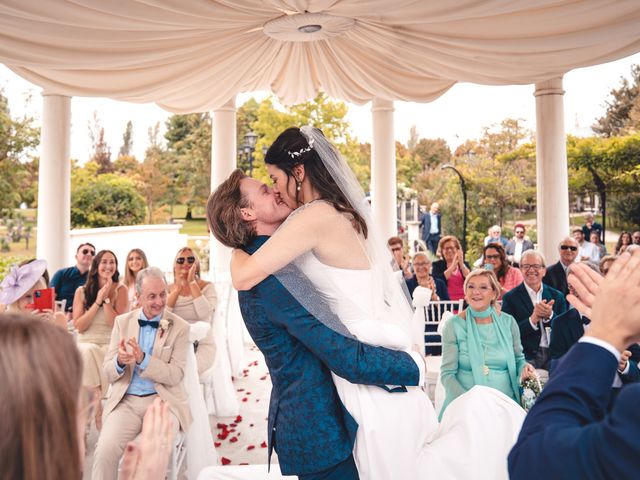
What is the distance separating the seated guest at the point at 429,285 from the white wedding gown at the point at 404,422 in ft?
11.9

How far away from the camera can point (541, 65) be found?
4.53 meters

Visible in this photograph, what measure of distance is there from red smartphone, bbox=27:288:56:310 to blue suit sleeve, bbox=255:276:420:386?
3.00m

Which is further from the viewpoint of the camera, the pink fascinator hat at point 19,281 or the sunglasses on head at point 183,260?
the sunglasses on head at point 183,260

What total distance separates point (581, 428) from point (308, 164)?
146 cm

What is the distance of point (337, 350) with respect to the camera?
182 cm

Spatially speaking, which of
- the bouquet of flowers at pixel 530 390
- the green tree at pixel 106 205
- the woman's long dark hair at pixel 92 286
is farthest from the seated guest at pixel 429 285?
the green tree at pixel 106 205

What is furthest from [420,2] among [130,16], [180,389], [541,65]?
[180,389]

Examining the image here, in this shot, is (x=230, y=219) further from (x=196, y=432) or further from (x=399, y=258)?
(x=399, y=258)

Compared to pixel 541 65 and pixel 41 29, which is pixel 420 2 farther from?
pixel 41 29

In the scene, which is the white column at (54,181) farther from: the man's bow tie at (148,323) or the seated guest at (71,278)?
the man's bow tie at (148,323)

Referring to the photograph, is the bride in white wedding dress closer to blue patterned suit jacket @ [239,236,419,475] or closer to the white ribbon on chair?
blue patterned suit jacket @ [239,236,419,475]

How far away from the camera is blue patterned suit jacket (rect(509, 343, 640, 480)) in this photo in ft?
2.65

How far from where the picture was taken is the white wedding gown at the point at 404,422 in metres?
1.87

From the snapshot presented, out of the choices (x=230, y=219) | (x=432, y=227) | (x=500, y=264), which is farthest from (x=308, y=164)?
(x=432, y=227)
